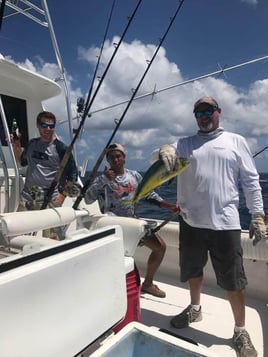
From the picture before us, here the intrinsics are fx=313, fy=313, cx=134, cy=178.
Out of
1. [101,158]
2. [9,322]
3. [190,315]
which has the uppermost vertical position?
[101,158]

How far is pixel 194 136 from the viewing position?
257cm

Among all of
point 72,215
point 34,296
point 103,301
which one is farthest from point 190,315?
point 34,296

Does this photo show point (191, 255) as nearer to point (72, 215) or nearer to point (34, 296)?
point (72, 215)

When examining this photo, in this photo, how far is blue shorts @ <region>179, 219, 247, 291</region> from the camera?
90.7 inches

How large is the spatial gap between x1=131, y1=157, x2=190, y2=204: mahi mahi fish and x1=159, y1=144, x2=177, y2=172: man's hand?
23 millimetres

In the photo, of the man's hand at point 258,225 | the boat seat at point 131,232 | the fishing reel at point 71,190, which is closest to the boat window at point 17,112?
the fishing reel at point 71,190

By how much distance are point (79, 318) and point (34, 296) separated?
300 mm

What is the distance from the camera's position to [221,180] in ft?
7.66

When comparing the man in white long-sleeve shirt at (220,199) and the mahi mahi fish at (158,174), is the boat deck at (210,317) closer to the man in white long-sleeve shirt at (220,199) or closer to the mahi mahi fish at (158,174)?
the man in white long-sleeve shirt at (220,199)

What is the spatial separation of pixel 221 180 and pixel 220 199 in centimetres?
14

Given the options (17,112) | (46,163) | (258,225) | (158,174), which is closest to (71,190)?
(46,163)

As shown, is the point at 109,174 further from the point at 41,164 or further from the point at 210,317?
the point at 210,317

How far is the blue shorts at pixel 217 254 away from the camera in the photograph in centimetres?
230

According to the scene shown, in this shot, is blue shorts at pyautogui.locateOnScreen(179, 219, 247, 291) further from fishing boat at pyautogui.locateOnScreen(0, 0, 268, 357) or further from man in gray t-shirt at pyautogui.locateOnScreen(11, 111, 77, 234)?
man in gray t-shirt at pyautogui.locateOnScreen(11, 111, 77, 234)
